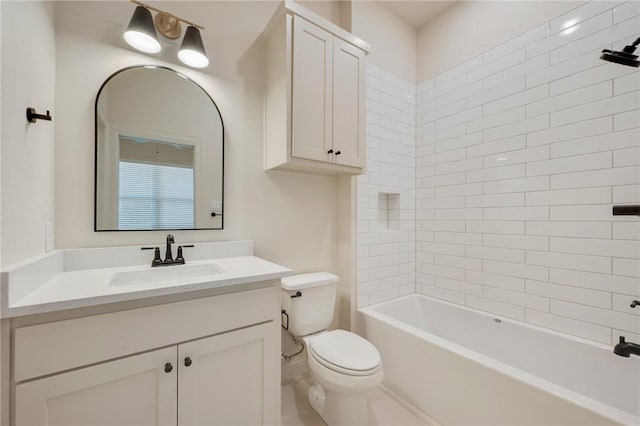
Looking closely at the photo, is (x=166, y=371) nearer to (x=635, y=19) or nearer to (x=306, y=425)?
(x=306, y=425)

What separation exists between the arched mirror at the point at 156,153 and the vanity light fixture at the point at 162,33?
4.2 inches

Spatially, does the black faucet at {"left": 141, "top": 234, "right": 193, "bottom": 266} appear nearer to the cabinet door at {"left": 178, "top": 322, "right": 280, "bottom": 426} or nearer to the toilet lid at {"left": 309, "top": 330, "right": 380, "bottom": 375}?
the cabinet door at {"left": 178, "top": 322, "right": 280, "bottom": 426}

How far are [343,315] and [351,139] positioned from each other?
1.38 m

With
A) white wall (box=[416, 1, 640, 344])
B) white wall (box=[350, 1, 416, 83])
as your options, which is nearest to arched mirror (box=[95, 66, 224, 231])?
white wall (box=[350, 1, 416, 83])

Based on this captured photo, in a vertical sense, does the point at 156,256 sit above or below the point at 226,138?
below

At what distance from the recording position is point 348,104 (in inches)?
69.4

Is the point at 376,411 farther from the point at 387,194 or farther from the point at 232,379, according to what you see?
the point at 387,194

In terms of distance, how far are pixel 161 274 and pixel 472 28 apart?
2889 millimetres

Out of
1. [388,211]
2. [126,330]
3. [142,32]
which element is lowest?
[126,330]

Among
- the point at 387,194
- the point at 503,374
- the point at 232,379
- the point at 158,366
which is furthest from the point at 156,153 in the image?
the point at 503,374

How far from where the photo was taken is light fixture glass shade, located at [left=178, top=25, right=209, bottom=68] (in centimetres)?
141

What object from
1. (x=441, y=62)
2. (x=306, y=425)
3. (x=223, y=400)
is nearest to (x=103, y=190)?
(x=223, y=400)

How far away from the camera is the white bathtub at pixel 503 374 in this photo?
1.12 meters

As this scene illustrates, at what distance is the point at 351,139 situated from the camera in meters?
1.78
